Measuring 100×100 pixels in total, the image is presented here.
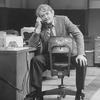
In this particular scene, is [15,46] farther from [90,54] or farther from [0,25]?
[90,54]

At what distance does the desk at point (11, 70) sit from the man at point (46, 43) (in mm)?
132

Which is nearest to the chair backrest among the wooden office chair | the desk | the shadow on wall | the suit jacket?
the wooden office chair

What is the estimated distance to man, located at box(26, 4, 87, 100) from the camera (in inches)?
132

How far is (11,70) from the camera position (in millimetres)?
3240

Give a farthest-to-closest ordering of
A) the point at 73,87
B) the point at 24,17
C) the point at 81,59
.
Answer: the point at 24,17 < the point at 73,87 < the point at 81,59

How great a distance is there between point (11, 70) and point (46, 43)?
525 mm

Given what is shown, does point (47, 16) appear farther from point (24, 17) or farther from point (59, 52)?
point (24, 17)

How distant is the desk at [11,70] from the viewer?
10.6 ft

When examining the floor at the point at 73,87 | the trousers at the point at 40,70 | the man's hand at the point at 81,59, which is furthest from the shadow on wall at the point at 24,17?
the man's hand at the point at 81,59

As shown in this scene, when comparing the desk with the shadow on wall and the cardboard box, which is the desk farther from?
the shadow on wall

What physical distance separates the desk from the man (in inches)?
5.2

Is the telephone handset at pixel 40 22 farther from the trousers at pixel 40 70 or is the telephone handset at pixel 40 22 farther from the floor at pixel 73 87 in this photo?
the floor at pixel 73 87

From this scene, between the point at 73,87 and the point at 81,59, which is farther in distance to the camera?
the point at 73,87

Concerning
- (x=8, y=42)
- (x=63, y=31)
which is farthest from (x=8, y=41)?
(x=63, y=31)
